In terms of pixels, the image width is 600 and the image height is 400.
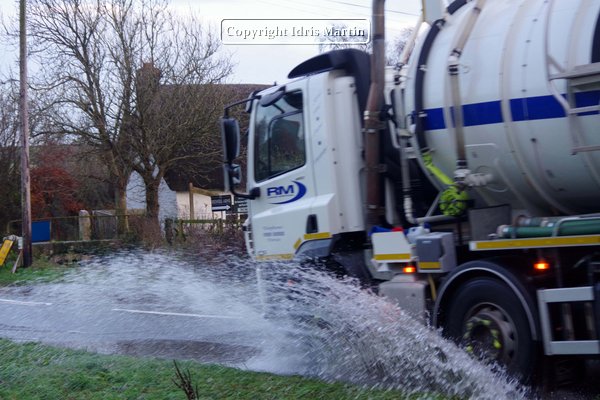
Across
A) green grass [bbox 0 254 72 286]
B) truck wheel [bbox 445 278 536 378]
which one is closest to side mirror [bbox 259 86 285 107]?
truck wheel [bbox 445 278 536 378]

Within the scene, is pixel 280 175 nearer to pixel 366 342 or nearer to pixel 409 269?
pixel 409 269

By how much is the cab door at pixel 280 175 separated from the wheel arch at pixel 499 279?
1859mm

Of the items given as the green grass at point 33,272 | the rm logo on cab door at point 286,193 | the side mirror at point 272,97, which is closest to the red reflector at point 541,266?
the rm logo on cab door at point 286,193

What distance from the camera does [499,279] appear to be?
5.97m

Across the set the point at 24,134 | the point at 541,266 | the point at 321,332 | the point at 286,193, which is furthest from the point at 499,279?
the point at 24,134

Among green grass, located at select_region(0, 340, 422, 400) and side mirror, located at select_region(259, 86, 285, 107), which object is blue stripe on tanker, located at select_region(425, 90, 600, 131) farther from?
green grass, located at select_region(0, 340, 422, 400)

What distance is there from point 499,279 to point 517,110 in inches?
50.4

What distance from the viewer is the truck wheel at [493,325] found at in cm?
577

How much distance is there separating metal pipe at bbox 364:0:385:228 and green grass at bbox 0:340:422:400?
1.97 m

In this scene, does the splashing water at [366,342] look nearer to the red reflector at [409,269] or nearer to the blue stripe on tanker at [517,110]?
the red reflector at [409,269]

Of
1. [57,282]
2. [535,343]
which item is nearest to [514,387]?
[535,343]

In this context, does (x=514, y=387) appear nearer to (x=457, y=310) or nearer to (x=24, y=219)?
(x=457, y=310)

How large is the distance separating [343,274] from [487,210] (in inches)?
66.1

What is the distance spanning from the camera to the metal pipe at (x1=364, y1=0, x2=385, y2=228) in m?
7.29
